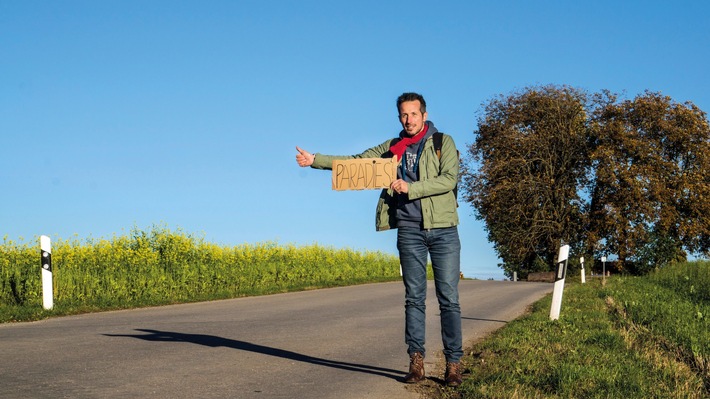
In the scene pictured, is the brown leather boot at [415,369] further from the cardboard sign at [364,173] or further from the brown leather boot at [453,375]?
the cardboard sign at [364,173]

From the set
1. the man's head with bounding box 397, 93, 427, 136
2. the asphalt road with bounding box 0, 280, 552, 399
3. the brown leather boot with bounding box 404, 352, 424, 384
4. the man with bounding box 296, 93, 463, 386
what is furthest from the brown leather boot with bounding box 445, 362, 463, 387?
the man's head with bounding box 397, 93, 427, 136

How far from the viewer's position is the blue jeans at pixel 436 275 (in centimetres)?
598

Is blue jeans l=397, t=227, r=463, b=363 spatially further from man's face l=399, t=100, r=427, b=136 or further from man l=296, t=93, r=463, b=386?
man's face l=399, t=100, r=427, b=136

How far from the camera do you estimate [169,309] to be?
14.8m

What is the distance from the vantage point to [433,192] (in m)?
5.87

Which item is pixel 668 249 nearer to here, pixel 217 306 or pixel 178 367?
pixel 217 306

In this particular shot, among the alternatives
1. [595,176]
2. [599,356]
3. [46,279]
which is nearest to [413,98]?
[599,356]

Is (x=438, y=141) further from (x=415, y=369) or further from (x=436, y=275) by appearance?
(x=415, y=369)

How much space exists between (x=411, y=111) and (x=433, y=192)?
0.73 meters

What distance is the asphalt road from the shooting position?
6059mm

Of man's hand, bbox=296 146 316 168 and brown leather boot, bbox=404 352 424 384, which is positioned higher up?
man's hand, bbox=296 146 316 168

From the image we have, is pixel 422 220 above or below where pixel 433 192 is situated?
below

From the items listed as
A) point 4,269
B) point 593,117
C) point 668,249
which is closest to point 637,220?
point 668,249

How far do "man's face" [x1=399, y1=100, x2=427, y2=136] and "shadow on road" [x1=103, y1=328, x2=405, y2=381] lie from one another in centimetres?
224
